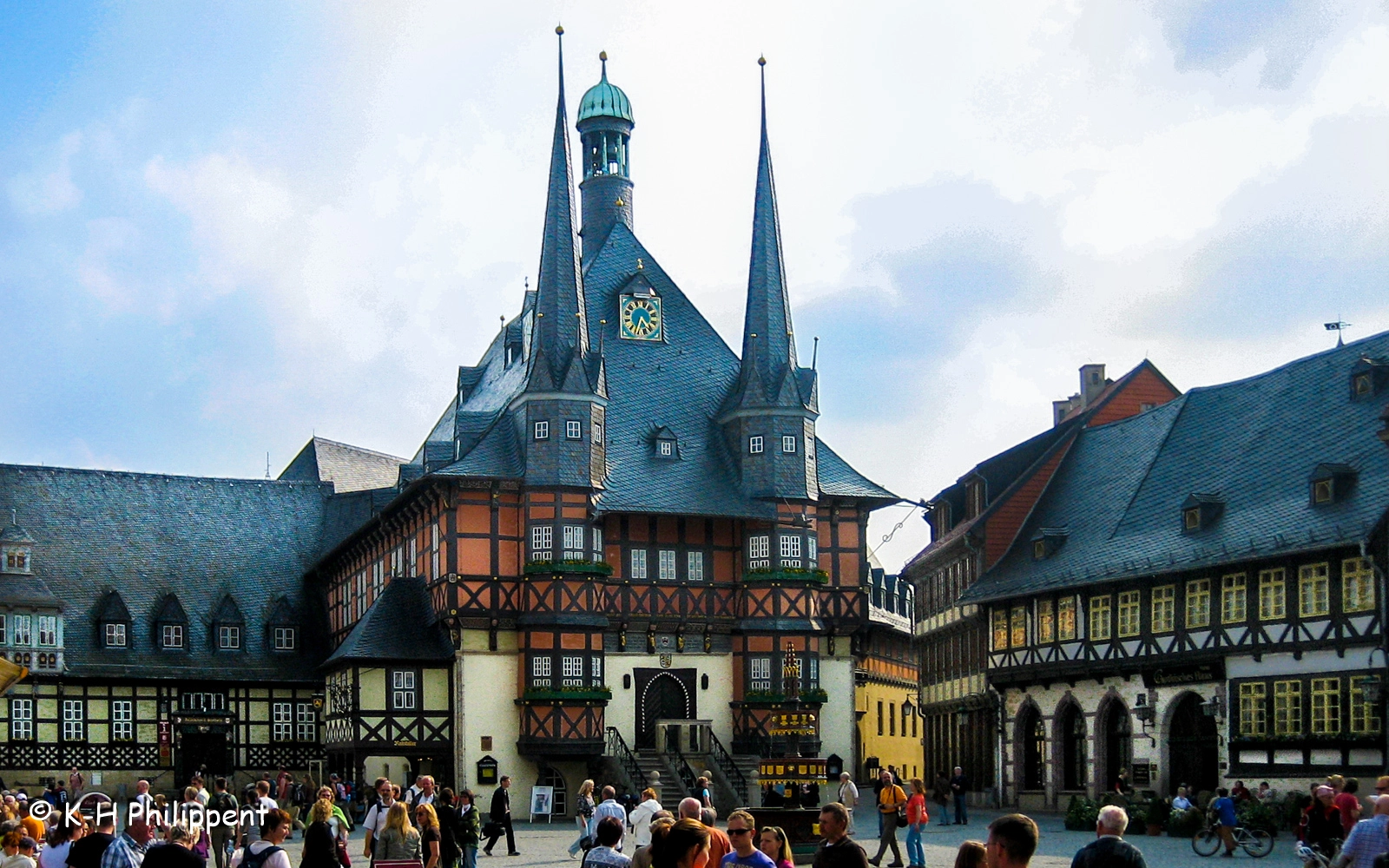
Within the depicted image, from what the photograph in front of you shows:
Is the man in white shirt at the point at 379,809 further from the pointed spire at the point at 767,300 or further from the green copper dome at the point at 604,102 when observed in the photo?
the green copper dome at the point at 604,102

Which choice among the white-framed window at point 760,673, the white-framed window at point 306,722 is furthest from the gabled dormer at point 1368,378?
the white-framed window at point 306,722

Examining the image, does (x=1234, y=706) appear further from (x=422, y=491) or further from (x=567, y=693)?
(x=422, y=491)

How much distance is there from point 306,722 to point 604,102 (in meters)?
24.5

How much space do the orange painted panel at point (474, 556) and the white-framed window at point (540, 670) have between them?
9.09 feet

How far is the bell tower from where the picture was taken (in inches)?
2672

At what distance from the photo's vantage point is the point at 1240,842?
34938 mm

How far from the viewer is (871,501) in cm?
5984

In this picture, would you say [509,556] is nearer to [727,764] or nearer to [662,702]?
[662,702]

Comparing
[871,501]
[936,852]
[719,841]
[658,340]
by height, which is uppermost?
[658,340]

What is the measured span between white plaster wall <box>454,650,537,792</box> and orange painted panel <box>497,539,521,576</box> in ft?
7.51

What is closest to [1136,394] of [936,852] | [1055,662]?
[1055,662]

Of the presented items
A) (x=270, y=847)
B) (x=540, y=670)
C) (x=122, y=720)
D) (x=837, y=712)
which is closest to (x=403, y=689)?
(x=540, y=670)

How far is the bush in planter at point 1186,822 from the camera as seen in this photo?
40094 millimetres

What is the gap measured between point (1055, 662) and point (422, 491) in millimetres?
18764
